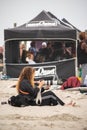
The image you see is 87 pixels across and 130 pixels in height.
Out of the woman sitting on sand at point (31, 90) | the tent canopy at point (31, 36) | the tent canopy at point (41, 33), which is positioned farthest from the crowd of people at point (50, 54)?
the woman sitting on sand at point (31, 90)

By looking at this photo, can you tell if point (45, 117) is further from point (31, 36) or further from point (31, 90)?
point (31, 36)

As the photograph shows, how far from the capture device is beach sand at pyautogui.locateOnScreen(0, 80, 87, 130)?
6.46 metres

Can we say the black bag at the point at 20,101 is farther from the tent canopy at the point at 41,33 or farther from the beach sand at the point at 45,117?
the tent canopy at the point at 41,33

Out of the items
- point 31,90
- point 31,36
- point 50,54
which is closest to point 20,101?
point 31,90

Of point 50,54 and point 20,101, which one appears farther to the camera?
point 50,54

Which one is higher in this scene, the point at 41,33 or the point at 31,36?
the point at 41,33

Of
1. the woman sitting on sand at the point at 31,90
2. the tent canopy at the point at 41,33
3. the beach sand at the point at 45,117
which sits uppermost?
the tent canopy at the point at 41,33

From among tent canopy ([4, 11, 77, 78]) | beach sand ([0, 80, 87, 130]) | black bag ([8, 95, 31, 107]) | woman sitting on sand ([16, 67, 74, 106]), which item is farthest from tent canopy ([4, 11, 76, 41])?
black bag ([8, 95, 31, 107])

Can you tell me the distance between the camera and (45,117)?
7.29 meters

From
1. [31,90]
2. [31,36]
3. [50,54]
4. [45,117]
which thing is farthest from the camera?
[50,54]

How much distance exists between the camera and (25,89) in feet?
28.2

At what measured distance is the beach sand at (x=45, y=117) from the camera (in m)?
6.46

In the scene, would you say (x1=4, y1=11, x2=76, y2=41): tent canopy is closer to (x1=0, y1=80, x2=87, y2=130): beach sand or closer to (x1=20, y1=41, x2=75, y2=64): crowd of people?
(x1=20, y1=41, x2=75, y2=64): crowd of people

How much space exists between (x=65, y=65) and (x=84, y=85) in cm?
320
